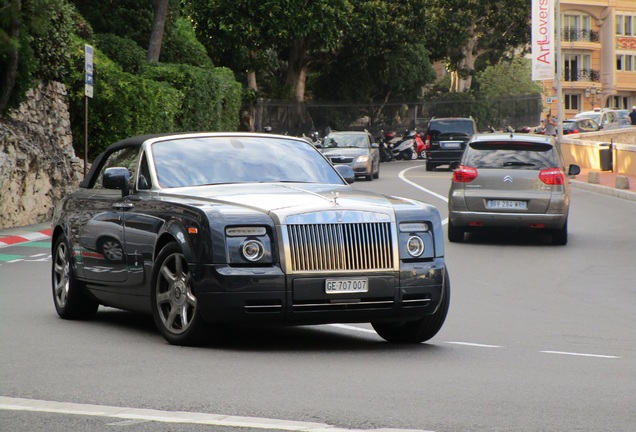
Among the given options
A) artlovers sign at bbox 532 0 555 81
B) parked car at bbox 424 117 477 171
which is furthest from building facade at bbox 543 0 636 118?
parked car at bbox 424 117 477 171

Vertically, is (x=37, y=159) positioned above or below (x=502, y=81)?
below

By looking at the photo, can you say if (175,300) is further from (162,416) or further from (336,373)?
(162,416)

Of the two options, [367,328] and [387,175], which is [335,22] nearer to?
[387,175]

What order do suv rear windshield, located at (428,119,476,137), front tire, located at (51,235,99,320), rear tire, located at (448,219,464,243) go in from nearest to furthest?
front tire, located at (51,235,99,320) → rear tire, located at (448,219,464,243) → suv rear windshield, located at (428,119,476,137)

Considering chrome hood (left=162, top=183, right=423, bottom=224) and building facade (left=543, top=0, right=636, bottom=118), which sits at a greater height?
building facade (left=543, top=0, right=636, bottom=118)

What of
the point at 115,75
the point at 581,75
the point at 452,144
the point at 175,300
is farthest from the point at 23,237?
the point at 581,75

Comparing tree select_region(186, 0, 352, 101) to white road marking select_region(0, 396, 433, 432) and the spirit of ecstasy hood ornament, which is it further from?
white road marking select_region(0, 396, 433, 432)

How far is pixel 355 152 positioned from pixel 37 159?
1858 centimetres

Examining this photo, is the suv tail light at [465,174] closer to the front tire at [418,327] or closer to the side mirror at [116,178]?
the front tire at [418,327]

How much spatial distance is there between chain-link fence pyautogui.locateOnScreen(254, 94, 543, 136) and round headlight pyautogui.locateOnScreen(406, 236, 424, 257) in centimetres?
4512

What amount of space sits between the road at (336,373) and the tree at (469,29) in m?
54.8

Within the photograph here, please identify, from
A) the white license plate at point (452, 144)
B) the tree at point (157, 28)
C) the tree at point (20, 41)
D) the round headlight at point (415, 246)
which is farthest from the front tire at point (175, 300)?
the white license plate at point (452, 144)

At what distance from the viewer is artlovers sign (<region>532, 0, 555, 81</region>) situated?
5359cm

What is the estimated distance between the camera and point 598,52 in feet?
376
